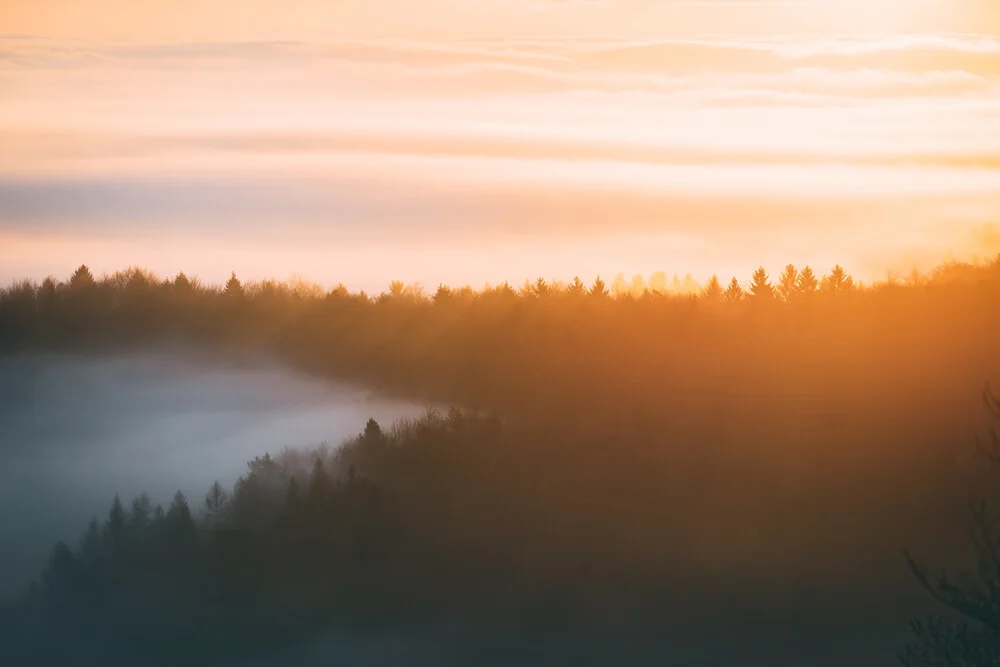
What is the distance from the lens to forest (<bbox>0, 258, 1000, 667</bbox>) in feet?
254

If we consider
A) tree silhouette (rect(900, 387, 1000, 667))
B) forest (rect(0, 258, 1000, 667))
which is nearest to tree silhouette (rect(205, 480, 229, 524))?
forest (rect(0, 258, 1000, 667))

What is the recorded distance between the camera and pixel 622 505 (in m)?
88.4

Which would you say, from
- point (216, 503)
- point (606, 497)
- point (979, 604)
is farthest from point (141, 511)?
point (979, 604)

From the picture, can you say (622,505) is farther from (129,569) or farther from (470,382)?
(129,569)

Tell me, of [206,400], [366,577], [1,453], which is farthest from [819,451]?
[1,453]

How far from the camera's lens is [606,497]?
292ft

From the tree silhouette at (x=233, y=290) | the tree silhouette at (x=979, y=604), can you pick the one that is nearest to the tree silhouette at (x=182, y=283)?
the tree silhouette at (x=233, y=290)

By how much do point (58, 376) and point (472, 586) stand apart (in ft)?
226

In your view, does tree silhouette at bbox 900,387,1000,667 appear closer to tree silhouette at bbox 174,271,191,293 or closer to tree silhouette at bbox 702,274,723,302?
tree silhouette at bbox 702,274,723,302

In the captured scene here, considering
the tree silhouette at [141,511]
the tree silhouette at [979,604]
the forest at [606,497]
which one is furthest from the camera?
the tree silhouette at [141,511]

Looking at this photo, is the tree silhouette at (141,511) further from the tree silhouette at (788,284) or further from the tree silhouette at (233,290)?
the tree silhouette at (788,284)

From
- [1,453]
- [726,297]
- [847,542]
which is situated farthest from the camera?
[1,453]

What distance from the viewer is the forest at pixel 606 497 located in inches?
3044

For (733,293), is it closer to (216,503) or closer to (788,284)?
(788,284)
